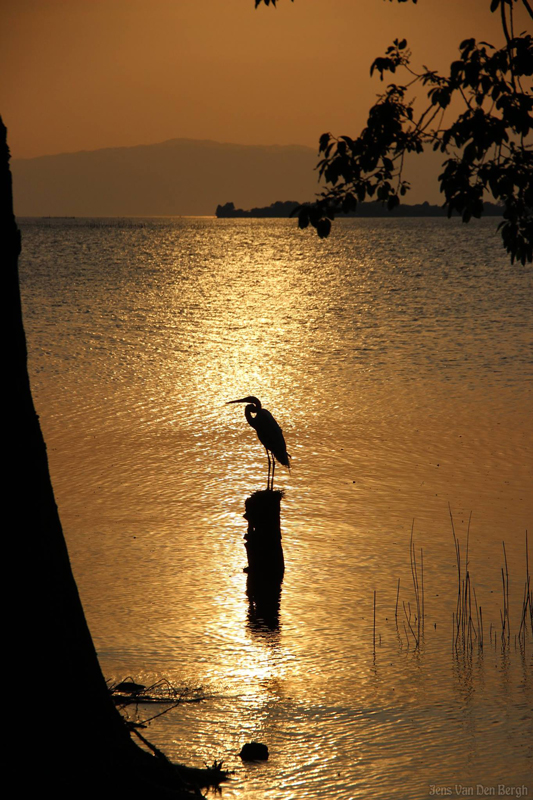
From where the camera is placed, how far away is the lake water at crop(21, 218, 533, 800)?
6605 millimetres

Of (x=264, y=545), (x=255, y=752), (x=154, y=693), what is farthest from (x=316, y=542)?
(x=255, y=752)

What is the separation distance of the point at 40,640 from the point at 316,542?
6.79 metres

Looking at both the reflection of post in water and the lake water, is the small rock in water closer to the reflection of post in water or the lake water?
the lake water

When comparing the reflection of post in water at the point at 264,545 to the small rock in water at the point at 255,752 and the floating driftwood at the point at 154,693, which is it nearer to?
the floating driftwood at the point at 154,693

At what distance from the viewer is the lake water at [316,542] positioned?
21.7 feet

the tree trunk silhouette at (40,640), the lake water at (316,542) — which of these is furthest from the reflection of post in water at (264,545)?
the tree trunk silhouette at (40,640)

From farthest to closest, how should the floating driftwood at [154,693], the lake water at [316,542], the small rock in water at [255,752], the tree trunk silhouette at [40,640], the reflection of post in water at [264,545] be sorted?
1. the reflection of post in water at [264,545]
2. the floating driftwood at [154,693]
3. the lake water at [316,542]
4. the small rock in water at [255,752]
5. the tree trunk silhouette at [40,640]

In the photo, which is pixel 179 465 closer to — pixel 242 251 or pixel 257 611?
pixel 257 611

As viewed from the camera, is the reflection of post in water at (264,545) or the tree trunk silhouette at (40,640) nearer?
the tree trunk silhouette at (40,640)

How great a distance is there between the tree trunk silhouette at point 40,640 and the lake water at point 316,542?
5.71ft

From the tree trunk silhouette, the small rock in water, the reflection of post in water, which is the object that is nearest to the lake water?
the small rock in water

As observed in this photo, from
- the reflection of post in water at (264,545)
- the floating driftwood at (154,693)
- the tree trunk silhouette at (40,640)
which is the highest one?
the tree trunk silhouette at (40,640)

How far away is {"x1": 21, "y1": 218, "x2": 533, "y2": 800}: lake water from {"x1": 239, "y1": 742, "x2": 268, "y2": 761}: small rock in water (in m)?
0.08

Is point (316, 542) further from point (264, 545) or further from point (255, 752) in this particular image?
point (255, 752)
